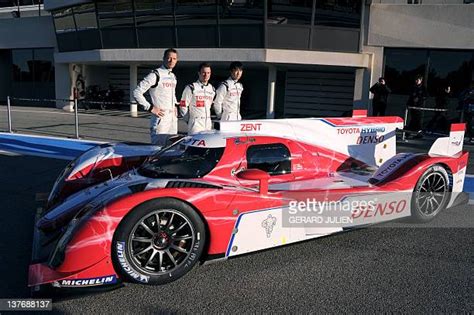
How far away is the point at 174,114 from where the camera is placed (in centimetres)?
579

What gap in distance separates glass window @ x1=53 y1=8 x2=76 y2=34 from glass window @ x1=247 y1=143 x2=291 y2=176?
61.8 feet

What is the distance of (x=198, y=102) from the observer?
5711 millimetres

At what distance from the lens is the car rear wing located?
4.86 m

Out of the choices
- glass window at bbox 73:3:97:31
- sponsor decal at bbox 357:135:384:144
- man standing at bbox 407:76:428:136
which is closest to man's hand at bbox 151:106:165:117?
sponsor decal at bbox 357:135:384:144

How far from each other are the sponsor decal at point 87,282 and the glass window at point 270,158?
160 centimetres

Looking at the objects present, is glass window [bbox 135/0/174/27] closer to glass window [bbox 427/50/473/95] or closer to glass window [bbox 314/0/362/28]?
glass window [bbox 314/0/362/28]

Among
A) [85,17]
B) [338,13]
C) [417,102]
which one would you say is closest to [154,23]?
[85,17]

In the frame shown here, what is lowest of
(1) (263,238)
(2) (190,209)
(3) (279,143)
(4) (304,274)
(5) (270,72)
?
(4) (304,274)

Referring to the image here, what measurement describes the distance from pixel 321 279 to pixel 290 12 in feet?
44.5

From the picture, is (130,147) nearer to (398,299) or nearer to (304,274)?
(304,274)

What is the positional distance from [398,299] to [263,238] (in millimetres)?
1111

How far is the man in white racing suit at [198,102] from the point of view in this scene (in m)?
5.69

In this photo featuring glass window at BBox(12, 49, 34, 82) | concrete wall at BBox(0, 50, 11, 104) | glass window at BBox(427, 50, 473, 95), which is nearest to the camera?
glass window at BBox(427, 50, 473, 95)

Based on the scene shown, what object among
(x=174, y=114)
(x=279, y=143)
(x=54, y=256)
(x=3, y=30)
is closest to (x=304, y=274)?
(x=279, y=143)
